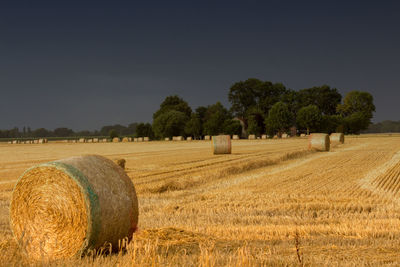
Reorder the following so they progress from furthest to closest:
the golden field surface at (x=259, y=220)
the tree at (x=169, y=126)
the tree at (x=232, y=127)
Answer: the tree at (x=169, y=126) → the tree at (x=232, y=127) → the golden field surface at (x=259, y=220)

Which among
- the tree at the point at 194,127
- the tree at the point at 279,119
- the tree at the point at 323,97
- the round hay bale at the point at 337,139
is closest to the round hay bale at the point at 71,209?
the round hay bale at the point at 337,139

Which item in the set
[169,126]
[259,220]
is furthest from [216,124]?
[259,220]

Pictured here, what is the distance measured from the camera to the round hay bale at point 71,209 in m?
5.26

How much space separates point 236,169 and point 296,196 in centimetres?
663

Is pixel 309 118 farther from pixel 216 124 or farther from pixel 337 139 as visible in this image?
pixel 337 139

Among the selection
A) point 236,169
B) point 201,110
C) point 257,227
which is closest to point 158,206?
point 257,227

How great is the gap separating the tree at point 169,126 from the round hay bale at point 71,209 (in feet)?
265

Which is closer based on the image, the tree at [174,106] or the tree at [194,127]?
the tree at [194,127]

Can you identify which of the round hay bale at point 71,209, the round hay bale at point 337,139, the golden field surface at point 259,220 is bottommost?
the golden field surface at point 259,220

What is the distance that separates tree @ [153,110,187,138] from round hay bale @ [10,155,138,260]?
8087 centimetres

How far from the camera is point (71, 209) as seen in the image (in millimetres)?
5352

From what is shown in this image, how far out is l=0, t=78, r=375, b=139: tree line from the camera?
80.4 m

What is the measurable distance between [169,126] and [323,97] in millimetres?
36281

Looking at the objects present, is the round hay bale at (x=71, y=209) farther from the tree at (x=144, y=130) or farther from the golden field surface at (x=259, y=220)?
the tree at (x=144, y=130)
